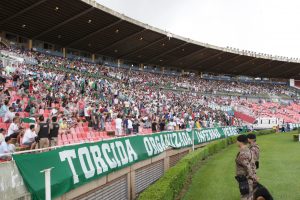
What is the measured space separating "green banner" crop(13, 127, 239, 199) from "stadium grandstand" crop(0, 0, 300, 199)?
0.08 ft

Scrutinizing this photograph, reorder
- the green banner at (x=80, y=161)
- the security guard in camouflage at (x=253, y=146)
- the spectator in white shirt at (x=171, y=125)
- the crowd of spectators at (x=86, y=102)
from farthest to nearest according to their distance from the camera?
1. the spectator in white shirt at (x=171, y=125)
2. the crowd of spectators at (x=86, y=102)
3. the security guard in camouflage at (x=253, y=146)
4. the green banner at (x=80, y=161)

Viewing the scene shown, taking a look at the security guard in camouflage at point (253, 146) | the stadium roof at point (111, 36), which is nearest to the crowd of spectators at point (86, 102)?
the stadium roof at point (111, 36)

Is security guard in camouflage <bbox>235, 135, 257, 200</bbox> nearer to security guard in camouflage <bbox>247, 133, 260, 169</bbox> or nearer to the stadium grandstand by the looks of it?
security guard in camouflage <bbox>247, 133, 260, 169</bbox>

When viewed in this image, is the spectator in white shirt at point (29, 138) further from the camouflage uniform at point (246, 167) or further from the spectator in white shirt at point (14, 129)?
the camouflage uniform at point (246, 167)

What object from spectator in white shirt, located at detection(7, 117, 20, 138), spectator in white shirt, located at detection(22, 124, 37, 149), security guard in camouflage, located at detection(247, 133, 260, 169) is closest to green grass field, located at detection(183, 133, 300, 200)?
security guard in camouflage, located at detection(247, 133, 260, 169)

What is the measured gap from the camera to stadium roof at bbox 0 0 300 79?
33.9 meters

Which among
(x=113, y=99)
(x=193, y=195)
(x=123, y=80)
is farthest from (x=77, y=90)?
(x=193, y=195)

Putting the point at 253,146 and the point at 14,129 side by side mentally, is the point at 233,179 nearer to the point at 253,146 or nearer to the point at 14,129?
the point at 253,146

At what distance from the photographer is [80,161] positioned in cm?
824

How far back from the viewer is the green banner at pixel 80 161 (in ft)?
20.6

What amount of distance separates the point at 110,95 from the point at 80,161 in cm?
2374

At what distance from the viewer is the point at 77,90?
28.2 m

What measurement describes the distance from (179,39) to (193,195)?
3920 centimetres

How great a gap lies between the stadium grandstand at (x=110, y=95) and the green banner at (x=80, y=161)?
0.08ft
